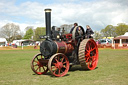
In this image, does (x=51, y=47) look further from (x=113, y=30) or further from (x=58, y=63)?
(x=113, y=30)

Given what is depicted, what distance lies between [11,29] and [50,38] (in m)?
75.7

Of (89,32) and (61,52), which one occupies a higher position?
(89,32)

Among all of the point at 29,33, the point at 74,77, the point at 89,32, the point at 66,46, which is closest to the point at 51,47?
the point at 66,46

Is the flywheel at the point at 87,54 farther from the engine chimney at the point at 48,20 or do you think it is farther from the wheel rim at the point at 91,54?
the engine chimney at the point at 48,20

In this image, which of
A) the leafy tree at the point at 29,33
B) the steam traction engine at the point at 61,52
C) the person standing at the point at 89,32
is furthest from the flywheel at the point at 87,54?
the leafy tree at the point at 29,33

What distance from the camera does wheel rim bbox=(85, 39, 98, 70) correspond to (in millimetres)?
9328

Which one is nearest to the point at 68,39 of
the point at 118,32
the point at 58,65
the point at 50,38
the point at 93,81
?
the point at 50,38

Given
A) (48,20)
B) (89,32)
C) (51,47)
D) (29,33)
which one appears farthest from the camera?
(29,33)

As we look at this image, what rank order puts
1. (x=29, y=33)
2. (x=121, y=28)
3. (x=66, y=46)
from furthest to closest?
(x=29, y=33) → (x=121, y=28) → (x=66, y=46)

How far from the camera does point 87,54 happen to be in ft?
30.4

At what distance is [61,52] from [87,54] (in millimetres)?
1626

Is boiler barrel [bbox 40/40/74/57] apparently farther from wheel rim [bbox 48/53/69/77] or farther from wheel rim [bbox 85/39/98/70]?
wheel rim [bbox 85/39/98/70]

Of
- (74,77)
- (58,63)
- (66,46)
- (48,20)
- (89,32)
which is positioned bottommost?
(74,77)

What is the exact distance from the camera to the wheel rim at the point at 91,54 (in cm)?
933
